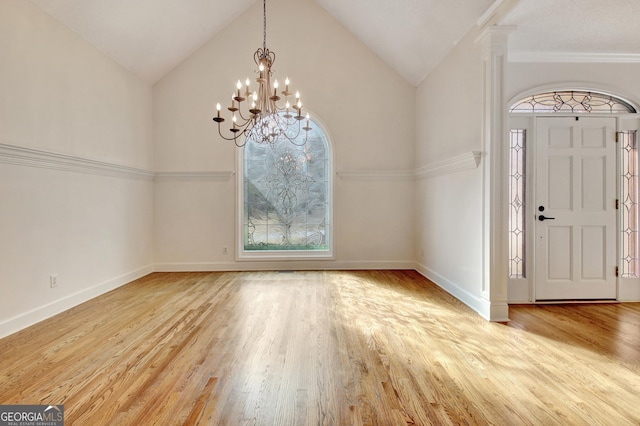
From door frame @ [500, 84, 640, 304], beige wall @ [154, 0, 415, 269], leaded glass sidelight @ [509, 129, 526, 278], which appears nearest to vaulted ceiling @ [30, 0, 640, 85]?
beige wall @ [154, 0, 415, 269]

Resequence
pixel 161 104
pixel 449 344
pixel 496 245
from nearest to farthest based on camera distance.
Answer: pixel 449 344 → pixel 496 245 → pixel 161 104

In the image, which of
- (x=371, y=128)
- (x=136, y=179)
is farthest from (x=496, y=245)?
(x=136, y=179)

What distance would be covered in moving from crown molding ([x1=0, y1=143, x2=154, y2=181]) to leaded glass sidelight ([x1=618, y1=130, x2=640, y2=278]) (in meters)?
6.06

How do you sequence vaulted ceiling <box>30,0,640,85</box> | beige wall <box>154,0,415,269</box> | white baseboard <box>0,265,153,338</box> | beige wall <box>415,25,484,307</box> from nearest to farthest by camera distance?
white baseboard <box>0,265,153,338</box>
vaulted ceiling <box>30,0,640,85</box>
beige wall <box>415,25,484,307</box>
beige wall <box>154,0,415,269</box>

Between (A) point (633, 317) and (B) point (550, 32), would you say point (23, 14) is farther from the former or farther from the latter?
(A) point (633, 317)

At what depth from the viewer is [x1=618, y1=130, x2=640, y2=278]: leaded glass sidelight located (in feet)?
12.2

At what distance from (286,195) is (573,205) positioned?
151 inches

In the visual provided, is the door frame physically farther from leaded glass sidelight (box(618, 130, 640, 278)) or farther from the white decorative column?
the white decorative column

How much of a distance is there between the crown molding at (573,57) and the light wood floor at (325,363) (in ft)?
8.83

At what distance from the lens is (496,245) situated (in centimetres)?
318

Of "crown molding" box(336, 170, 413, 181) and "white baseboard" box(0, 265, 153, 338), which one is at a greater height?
"crown molding" box(336, 170, 413, 181)

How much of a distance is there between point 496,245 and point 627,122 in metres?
2.26

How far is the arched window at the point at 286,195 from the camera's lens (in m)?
5.46
